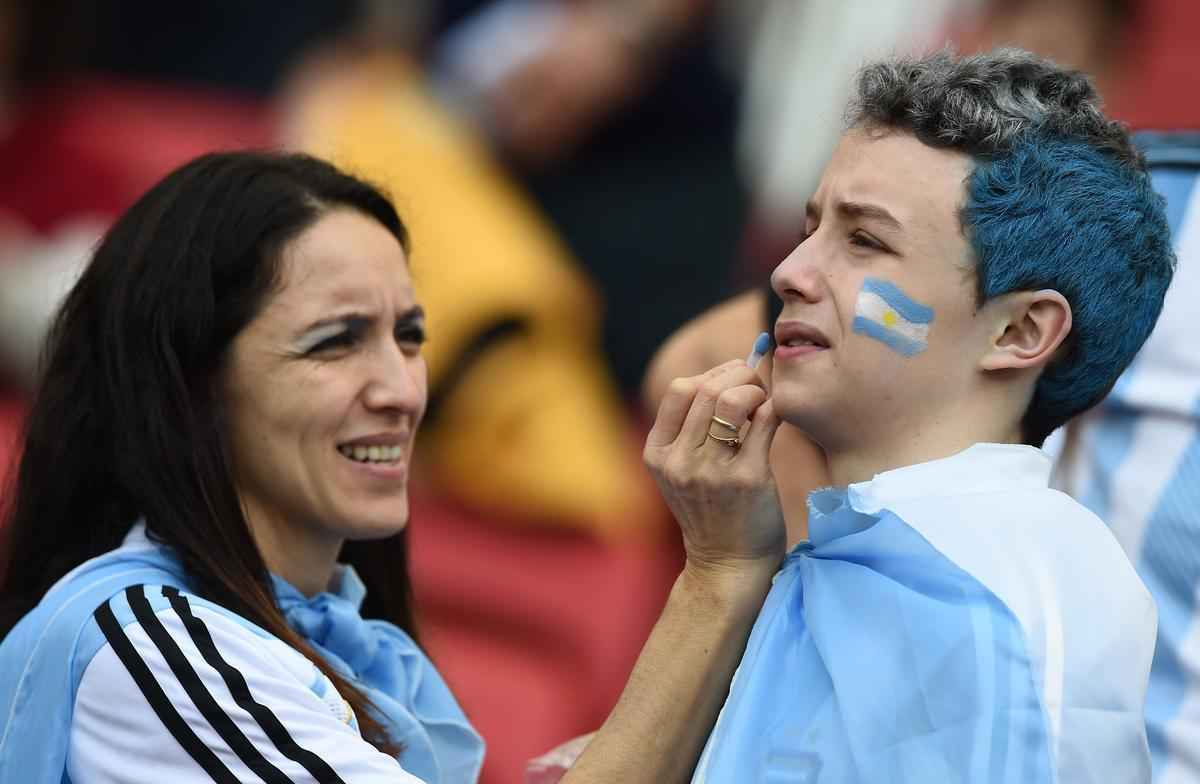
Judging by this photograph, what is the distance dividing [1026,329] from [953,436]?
134mm

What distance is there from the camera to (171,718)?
1754mm

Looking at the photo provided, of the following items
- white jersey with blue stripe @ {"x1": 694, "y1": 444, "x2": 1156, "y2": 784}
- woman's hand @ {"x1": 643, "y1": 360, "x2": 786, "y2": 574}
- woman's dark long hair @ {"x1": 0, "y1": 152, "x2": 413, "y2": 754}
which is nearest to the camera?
white jersey with blue stripe @ {"x1": 694, "y1": 444, "x2": 1156, "y2": 784}

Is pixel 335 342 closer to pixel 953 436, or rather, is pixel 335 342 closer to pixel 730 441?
pixel 730 441

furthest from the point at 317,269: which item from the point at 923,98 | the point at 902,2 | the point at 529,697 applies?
the point at 902,2

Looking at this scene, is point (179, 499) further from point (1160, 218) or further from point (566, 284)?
point (566, 284)

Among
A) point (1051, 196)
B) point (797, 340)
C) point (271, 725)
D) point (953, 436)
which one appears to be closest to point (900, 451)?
point (953, 436)

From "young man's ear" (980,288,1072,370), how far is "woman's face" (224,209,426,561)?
2.72ft

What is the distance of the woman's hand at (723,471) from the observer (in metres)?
1.72

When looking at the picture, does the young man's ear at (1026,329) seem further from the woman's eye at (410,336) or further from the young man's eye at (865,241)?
the woman's eye at (410,336)

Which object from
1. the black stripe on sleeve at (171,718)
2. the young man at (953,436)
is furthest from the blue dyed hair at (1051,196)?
the black stripe on sleeve at (171,718)

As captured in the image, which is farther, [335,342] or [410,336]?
[410,336]

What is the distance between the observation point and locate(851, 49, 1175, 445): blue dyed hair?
63.9 inches

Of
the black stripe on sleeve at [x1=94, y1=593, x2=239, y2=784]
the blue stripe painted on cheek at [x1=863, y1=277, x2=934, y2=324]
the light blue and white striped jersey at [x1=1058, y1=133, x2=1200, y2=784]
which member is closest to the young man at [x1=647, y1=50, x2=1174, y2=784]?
the blue stripe painted on cheek at [x1=863, y1=277, x2=934, y2=324]

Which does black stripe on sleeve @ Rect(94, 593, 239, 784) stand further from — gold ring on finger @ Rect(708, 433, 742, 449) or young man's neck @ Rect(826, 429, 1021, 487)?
young man's neck @ Rect(826, 429, 1021, 487)
